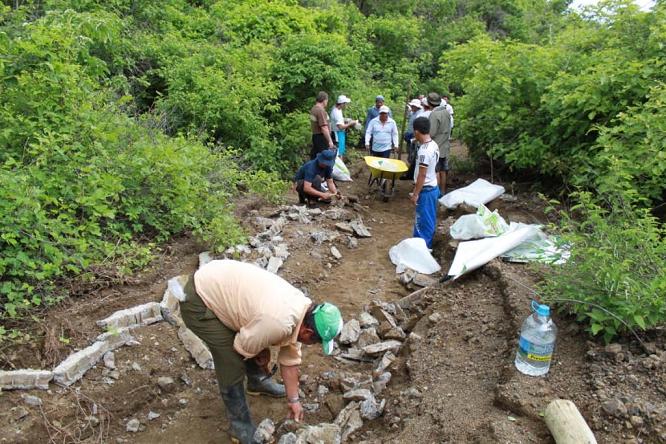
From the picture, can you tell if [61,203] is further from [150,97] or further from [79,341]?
[150,97]

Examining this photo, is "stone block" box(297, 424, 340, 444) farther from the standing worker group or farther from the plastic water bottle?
the standing worker group

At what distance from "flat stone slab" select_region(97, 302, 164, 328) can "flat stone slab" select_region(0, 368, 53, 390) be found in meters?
0.59

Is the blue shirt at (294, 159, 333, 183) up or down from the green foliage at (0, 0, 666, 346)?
down

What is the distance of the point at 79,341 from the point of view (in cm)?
368

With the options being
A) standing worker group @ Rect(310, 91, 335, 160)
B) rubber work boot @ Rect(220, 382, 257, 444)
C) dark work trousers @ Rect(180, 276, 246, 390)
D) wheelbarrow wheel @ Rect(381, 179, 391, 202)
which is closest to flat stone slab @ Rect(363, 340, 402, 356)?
rubber work boot @ Rect(220, 382, 257, 444)

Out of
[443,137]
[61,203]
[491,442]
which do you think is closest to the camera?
[491,442]

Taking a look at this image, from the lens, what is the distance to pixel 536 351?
9.78 feet

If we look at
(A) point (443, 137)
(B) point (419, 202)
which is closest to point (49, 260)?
(B) point (419, 202)

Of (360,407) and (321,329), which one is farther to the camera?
(360,407)

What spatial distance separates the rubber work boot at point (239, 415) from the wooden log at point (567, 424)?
1.91 m

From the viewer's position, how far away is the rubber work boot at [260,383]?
151 inches

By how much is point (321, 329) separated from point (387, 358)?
133cm

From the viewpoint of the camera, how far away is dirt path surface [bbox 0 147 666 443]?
110 inches

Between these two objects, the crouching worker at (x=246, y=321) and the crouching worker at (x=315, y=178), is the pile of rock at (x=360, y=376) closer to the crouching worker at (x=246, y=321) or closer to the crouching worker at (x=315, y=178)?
the crouching worker at (x=246, y=321)
